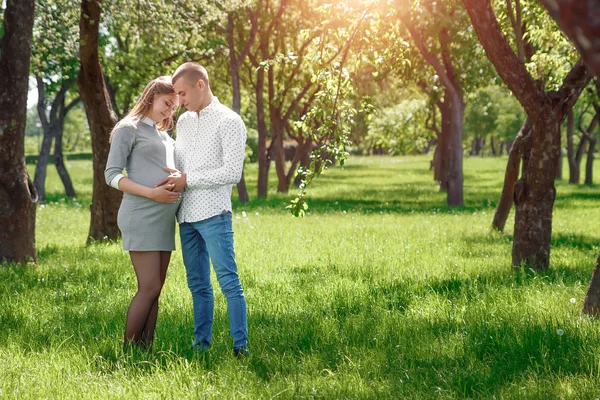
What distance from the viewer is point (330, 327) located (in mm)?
5793

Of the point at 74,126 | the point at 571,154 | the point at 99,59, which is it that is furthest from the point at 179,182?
the point at 74,126

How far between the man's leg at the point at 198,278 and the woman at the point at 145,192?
0.14 metres

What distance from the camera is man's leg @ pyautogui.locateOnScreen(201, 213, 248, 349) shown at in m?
4.64

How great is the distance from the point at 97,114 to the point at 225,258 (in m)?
7.57

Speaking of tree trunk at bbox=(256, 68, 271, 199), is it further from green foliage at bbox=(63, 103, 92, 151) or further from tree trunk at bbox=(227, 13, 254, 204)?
green foliage at bbox=(63, 103, 92, 151)

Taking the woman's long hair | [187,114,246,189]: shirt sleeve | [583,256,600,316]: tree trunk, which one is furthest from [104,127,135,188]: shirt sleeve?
[583,256,600,316]: tree trunk

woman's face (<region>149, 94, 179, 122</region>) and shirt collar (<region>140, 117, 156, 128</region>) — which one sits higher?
woman's face (<region>149, 94, 179, 122</region>)

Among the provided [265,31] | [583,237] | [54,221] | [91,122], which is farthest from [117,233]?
[265,31]

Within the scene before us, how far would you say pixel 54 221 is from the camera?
56.0 ft

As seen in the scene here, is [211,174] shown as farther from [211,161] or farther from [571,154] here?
[571,154]

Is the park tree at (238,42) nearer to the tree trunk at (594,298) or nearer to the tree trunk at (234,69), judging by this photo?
the tree trunk at (234,69)

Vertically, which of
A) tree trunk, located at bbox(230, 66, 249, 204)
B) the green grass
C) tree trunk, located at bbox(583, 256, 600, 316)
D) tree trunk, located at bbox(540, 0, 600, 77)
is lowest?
the green grass

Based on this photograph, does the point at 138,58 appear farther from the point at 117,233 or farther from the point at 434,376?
the point at 434,376

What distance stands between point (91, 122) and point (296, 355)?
25.3 ft
